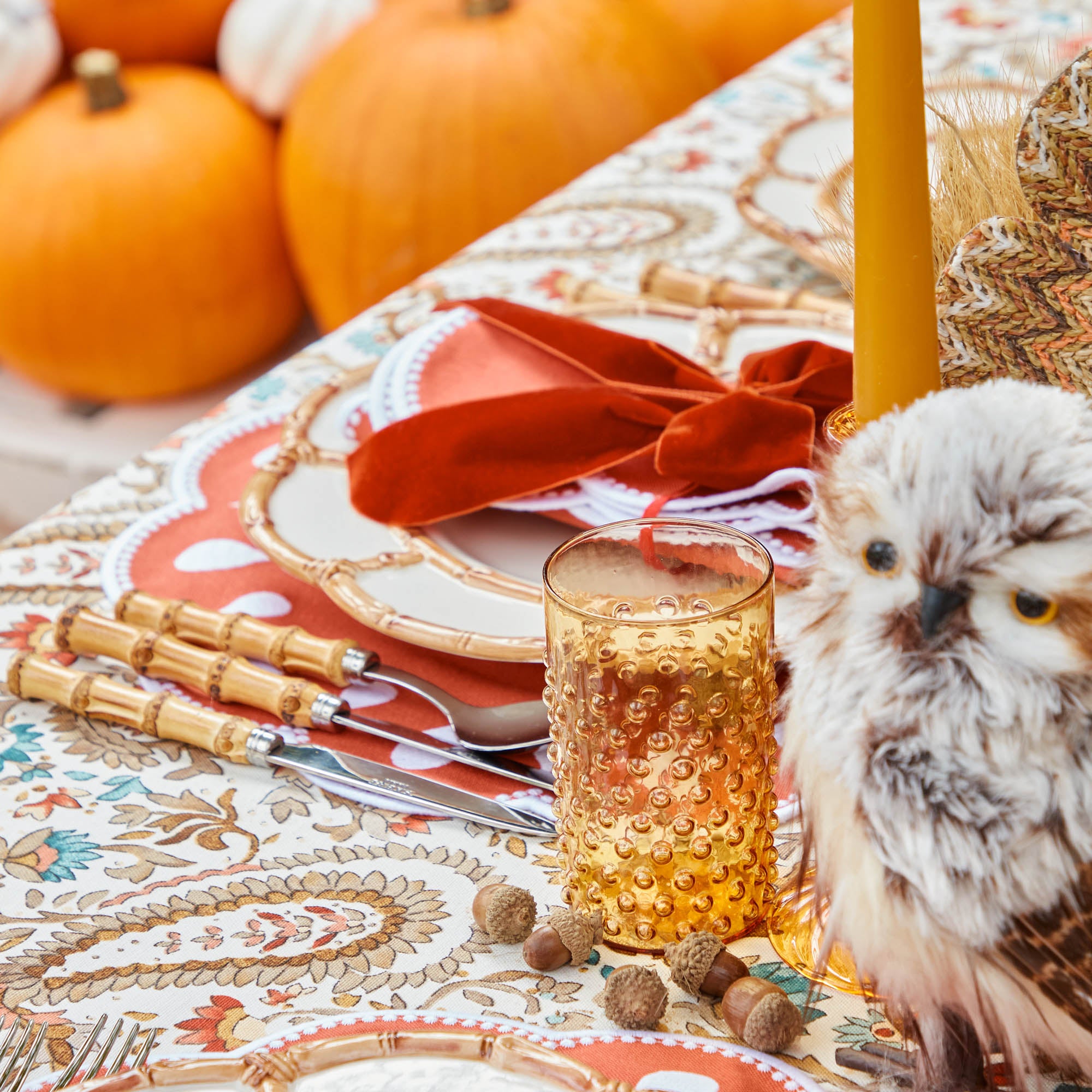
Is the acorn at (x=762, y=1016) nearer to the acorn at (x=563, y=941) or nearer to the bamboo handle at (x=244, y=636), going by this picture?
the acorn at (x=563, y=941)

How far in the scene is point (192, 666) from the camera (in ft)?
2.02

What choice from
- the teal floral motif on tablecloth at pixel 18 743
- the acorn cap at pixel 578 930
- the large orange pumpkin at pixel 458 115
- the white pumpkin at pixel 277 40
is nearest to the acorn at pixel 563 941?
the acorn cap at pixel 578 930

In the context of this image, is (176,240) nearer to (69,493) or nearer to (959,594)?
(69,493)

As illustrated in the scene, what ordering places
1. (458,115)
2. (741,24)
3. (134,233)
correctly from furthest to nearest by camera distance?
(741,24)
(134,233)
(458,115)

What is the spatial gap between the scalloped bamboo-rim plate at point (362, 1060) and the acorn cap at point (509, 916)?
0.29 feet

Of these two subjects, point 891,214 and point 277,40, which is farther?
point 277,40

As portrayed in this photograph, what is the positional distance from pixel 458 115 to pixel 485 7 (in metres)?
0.16

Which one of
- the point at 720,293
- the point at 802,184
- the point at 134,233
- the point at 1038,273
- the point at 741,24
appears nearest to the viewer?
the point at 1038,273

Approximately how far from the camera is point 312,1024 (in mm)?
445

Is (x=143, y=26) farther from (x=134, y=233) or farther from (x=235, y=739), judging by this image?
(x=235, y=739)

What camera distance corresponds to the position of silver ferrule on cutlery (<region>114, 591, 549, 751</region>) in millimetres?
558

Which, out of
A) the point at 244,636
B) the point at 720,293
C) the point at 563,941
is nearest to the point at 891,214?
the point at 563,941

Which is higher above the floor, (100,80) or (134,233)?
(100,80)

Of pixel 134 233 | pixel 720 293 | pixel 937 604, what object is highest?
pixel 937 604
